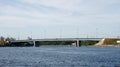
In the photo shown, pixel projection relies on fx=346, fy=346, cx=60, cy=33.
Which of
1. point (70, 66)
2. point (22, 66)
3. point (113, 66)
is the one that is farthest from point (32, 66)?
point (113, 66)

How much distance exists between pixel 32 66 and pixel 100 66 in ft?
50.9

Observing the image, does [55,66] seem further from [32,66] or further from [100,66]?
[100,66]

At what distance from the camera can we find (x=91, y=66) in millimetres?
78625

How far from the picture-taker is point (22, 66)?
77625 mm

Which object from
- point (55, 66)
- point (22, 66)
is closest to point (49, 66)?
point (55, 66)

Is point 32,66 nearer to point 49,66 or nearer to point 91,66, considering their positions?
point 49,66

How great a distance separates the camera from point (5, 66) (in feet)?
251

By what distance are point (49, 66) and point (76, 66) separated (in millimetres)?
6127

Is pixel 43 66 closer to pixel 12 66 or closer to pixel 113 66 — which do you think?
pixel 12 66

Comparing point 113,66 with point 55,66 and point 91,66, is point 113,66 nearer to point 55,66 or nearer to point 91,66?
point 91,66

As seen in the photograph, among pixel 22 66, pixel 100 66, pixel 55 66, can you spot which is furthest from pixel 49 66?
pixel 100 66

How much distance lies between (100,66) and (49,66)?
1171 cm

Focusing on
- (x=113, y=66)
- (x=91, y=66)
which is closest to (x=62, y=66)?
(x=91, y=66)

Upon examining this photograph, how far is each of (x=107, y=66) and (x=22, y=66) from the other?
19.3 meters
